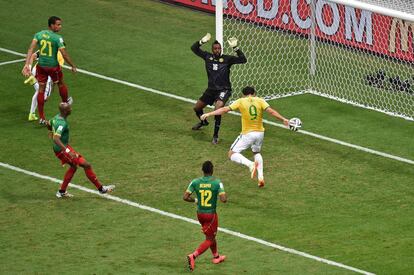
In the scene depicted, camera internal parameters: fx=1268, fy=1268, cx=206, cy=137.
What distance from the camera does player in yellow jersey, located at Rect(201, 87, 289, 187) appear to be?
85.4ft

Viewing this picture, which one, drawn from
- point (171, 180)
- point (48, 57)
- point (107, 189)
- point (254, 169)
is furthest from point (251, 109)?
point (48, 57)

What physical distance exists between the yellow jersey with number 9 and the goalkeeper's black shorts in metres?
3.03

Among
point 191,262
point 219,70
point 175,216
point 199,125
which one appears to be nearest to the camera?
→ point 191,262

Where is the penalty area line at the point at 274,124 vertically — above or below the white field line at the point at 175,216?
above

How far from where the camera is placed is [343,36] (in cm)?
3353

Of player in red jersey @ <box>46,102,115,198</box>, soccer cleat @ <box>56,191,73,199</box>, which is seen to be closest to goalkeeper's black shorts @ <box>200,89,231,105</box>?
player in red jersey @ <box>46,102,115,198</box>

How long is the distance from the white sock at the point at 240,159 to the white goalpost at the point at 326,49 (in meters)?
5.46

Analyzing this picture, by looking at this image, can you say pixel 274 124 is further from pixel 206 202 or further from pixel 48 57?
pixel 206 202

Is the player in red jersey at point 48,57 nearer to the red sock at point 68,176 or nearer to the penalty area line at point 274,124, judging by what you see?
the penalty area line at point 274,124

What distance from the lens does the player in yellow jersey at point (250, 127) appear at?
2603 centimetres

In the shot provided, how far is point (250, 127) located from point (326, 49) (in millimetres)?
7720

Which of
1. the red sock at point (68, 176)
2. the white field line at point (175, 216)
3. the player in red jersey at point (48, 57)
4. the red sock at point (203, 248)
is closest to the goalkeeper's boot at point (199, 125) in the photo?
the player in red jersey at point (48, 57)

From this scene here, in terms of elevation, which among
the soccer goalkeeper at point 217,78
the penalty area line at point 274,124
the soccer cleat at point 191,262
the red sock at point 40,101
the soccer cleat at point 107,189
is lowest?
the soccer cleat at point 191,262

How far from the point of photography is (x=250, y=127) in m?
26.4
